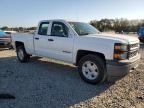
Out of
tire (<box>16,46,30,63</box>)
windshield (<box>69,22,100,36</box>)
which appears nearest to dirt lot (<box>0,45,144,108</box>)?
tire (<box>16,46,30,63</box>)

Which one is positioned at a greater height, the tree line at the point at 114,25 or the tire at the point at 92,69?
the tree line at the point at 114,25

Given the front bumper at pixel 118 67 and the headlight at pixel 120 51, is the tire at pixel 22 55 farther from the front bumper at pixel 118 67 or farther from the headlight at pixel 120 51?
the headlight at pixel 120 51

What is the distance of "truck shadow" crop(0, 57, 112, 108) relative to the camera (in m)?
5.18

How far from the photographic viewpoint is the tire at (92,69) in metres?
6.20

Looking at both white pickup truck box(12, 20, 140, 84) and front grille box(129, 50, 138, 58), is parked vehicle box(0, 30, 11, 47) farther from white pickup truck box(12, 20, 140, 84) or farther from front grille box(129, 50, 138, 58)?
front grille box(129, 50, 138, 58)

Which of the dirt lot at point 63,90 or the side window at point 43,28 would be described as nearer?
the dirt lot at point 63,90

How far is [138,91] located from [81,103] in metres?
1.73

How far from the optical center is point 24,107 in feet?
15.9

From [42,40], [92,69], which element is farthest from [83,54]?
[42,40]

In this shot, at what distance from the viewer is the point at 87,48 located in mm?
6438

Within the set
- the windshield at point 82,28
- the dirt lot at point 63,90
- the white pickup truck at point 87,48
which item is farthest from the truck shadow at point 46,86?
the windshield at point 82,28

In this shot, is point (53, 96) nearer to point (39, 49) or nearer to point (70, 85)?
point (70, 85)

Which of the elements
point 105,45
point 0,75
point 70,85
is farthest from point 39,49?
point 105,45

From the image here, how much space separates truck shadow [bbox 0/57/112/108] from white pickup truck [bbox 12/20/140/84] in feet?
1.66
